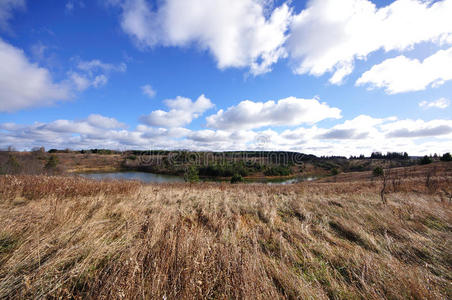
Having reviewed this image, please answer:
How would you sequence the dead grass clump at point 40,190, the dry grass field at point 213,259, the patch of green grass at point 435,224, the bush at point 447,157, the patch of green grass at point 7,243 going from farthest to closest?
1. the bush at point 447,157
2. the dead grass clump at point 40,190
3. the patch of green grass at point 435,224
4. the patch of green grass at point 7,243
5. the dry grass field at point 213,259

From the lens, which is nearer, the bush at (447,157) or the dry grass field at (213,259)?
the dry grass field at (213,259)

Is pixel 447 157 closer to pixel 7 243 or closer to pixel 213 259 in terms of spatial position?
pixel 213 259

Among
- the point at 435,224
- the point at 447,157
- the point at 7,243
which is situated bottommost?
the point at 435,224

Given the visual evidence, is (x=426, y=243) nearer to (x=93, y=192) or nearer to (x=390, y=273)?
(x=390, y=273)

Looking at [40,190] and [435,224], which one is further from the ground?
[40,190]

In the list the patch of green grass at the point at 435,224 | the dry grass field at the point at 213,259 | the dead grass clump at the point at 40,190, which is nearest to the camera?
the dry grass field at the point at 213,259

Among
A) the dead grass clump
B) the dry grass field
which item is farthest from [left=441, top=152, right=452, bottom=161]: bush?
the dead grass clump

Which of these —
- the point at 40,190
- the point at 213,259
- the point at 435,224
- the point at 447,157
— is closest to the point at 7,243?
the point at 213,259

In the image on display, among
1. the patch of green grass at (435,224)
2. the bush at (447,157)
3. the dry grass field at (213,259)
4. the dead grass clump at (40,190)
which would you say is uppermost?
the bush at (447,157)

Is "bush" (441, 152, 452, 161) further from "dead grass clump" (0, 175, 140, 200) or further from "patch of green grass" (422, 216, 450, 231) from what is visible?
"dead grass clump" (0, 175, 140, 200)

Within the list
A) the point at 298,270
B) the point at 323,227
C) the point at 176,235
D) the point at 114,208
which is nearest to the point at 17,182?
the point at 114,208

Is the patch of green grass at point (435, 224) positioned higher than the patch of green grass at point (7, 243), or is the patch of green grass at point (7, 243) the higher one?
the patch of green grass at point (7, 243)

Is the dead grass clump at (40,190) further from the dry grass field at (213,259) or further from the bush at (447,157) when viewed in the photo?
the bush at (447,157)

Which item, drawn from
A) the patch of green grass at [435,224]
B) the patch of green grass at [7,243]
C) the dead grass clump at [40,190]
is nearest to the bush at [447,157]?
the patch of green grass at [435,224]
